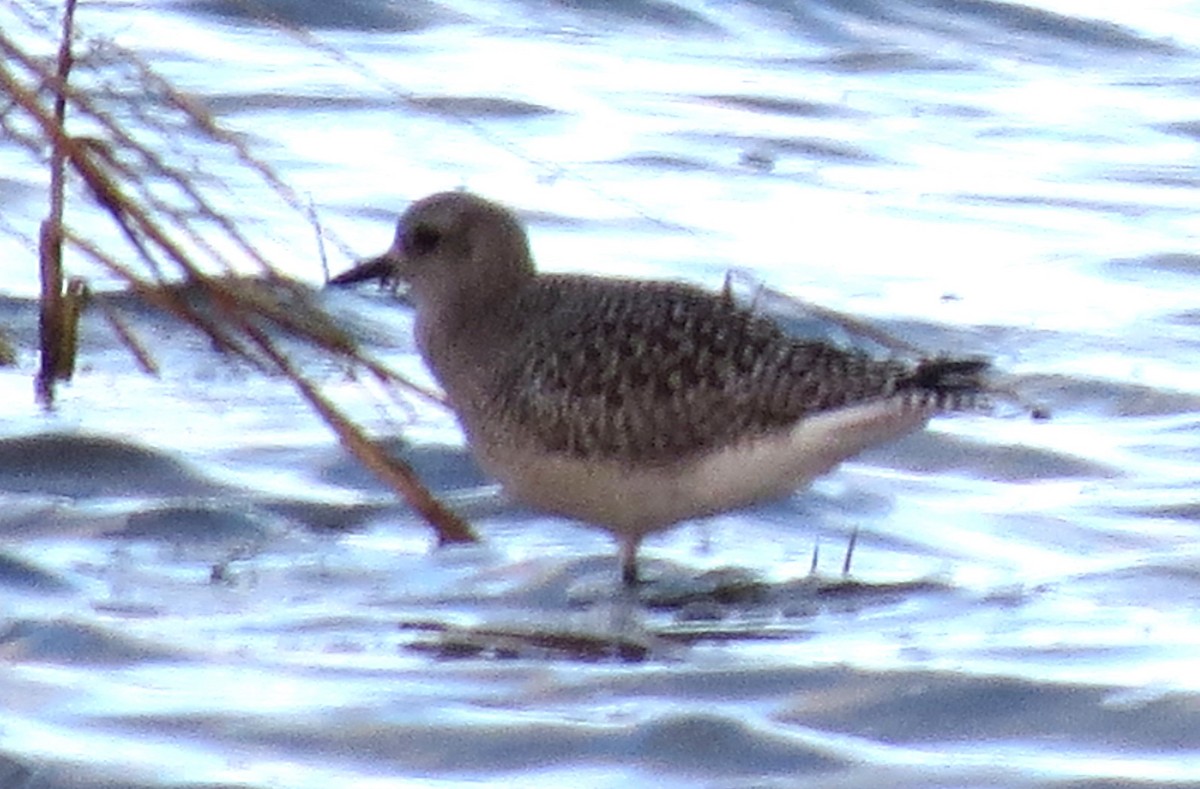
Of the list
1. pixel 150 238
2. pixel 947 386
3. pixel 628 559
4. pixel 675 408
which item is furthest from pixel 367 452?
pixel 947 386

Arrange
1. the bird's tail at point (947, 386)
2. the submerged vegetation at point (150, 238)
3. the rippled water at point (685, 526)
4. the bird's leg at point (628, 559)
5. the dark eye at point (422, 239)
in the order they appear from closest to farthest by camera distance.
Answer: the submerged vegetation at point (150, 238) < the rippled water at point (685, 526) < the bird's tail at point (947, 386) < the bird's leg at point (628, 559) < the dark eye at point (422, 239)

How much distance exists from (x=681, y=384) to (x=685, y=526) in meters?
0.83

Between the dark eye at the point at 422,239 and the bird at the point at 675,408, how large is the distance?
0.55 m

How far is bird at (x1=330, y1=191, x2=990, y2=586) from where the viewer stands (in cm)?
666

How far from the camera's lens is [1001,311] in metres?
9.26

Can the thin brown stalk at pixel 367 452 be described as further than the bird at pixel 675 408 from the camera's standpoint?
No

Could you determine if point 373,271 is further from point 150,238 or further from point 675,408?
point 150,238

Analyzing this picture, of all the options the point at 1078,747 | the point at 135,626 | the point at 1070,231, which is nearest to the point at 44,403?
the point at 135,626

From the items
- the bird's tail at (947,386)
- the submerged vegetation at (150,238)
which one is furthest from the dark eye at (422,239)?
the bird's tail at (947,386)

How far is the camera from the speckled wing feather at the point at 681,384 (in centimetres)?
667

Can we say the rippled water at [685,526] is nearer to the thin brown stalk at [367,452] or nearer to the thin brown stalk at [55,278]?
the thin brown stalk at [55,278]

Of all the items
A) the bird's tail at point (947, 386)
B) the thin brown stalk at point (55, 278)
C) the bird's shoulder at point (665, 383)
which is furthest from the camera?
the thin brown stalk at point (55, 278)

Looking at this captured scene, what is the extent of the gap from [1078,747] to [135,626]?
1.81 metres

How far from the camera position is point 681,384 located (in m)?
6.70
